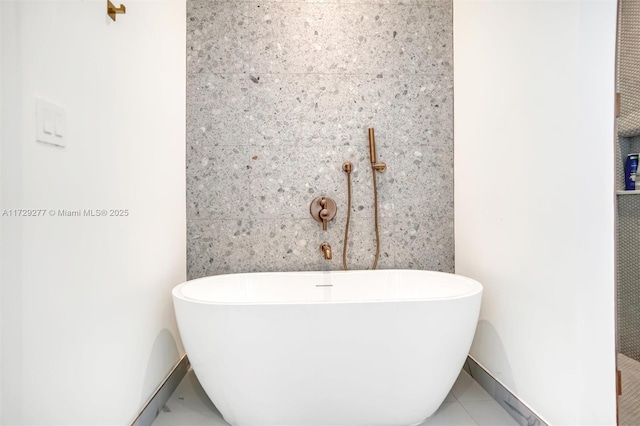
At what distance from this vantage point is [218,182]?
6.88 ft

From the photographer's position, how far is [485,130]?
71.3 inches

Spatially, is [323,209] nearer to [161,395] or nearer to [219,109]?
[219,109]

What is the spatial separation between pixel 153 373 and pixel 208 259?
694 millimetres

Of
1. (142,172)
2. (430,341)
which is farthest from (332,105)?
(430,341)

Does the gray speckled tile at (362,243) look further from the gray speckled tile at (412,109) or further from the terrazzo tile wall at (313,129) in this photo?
the gray speckled tile at (412,109)

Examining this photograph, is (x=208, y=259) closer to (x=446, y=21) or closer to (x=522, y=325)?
(x=522, y=325)

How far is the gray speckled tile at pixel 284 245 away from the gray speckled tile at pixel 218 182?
0.15m

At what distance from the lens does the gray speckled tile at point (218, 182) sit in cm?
209

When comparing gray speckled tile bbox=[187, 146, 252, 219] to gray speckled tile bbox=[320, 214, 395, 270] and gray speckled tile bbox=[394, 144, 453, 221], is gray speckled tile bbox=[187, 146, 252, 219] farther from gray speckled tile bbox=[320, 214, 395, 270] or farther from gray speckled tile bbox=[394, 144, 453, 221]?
gray speckled tile bbox=[394, 144, 453, 221]

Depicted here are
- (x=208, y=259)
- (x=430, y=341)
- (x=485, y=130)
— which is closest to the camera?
(x=430, y=341)

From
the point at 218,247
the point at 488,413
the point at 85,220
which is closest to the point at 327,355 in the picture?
the point at 488,413

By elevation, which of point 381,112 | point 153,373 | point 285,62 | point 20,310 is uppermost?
point 285,62

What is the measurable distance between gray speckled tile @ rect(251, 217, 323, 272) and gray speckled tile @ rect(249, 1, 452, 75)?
93 centimetres

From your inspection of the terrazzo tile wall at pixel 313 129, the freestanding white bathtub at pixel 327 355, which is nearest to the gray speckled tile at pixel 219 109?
the terrazzo tile wall at pixel 313 129
